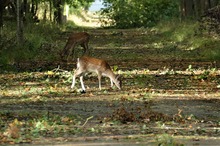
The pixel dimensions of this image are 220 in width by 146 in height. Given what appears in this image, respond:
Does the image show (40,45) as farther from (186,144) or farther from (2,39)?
(186,144)

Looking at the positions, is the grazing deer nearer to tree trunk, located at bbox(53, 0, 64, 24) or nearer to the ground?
the ground

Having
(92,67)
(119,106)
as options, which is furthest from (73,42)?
(119,106)

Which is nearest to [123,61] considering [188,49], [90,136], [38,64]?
[38,64]

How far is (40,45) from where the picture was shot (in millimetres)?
32781

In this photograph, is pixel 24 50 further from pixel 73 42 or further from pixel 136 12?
pixel 136 12

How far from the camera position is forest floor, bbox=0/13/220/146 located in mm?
10195

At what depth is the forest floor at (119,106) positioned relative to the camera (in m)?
10.2

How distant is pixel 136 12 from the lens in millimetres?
68812

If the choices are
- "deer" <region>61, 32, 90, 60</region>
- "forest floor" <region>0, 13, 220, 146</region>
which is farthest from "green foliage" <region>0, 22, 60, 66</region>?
"forest floor" <region>0, 13, 220, 146</region>

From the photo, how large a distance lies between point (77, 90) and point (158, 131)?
23.4 feet

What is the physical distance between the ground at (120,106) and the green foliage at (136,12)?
41636 millimetres

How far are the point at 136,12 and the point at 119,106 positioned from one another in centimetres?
5417

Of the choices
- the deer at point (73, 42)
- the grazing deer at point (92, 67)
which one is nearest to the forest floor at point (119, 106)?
the grazing deer at point (92, 67)

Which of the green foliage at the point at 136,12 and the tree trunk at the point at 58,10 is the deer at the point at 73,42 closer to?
the tree trunk at the point at 58,10
